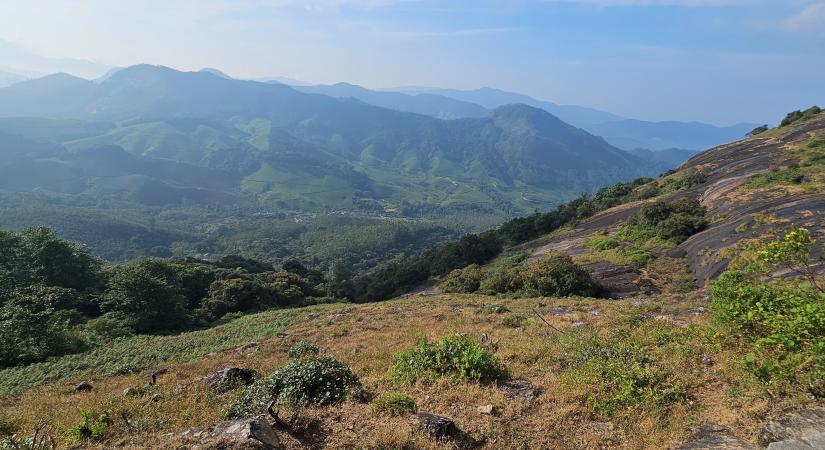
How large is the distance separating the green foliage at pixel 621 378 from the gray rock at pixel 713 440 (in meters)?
0.95

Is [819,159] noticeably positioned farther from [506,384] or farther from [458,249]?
[506,384]

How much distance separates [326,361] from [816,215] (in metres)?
32.5

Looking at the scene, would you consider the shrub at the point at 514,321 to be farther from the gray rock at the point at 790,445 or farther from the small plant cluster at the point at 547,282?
the gray rock at the point at 790,445

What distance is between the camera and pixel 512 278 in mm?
32188

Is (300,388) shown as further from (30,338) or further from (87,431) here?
(30,338)

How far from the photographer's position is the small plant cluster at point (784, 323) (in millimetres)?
7164

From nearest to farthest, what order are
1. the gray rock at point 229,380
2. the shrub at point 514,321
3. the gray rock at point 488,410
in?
the gray rock at point 488,410 < the gray rock at point 229,380 < the shrub at point 514,321

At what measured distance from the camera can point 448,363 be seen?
10742 millimetres

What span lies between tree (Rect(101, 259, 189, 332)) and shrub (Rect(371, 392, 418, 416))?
3029 centimetres

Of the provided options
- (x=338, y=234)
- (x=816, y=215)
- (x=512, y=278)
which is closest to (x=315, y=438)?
(x=512, y=278)

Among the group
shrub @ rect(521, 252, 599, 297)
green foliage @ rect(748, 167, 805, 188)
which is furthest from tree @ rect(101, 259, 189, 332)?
green foliage @ rect(748, 167, 805, 188)

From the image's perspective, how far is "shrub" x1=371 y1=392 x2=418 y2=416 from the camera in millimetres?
8484

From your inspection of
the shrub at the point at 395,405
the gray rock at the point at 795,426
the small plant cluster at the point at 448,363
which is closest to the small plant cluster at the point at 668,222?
the small plant cluster at the point at 448,363

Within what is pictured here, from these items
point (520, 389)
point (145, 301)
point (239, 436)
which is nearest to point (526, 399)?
point (520, 389)
